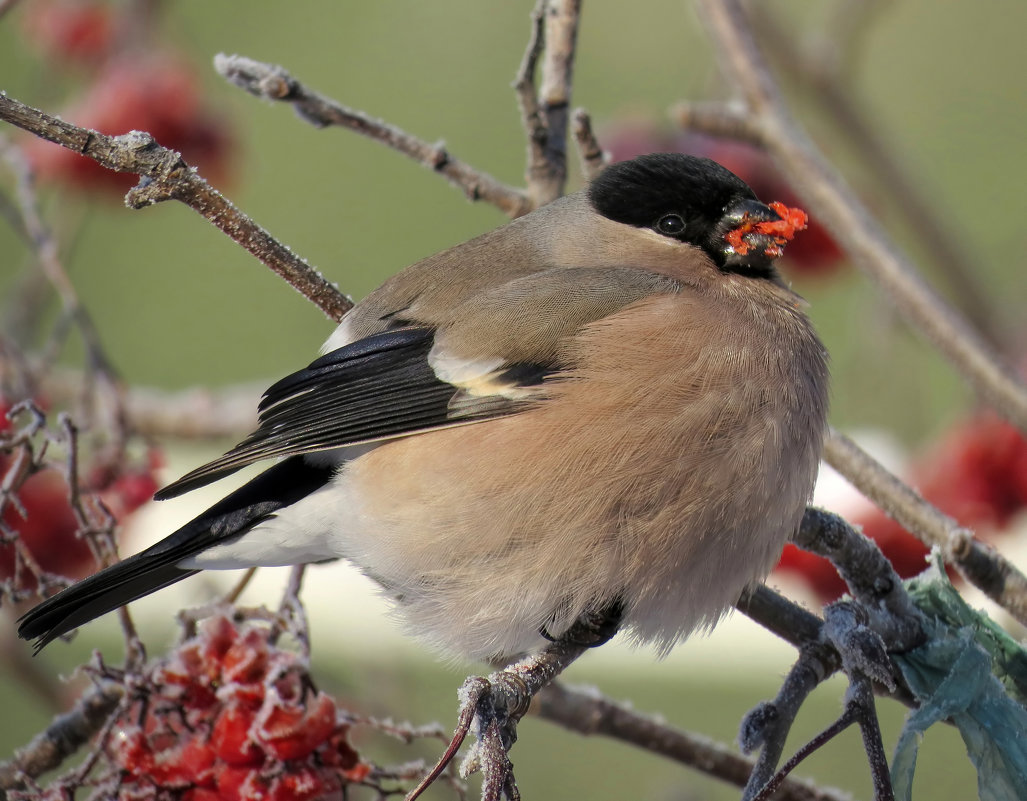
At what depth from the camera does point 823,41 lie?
8.91ft

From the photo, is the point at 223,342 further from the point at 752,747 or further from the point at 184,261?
the point at 752,747

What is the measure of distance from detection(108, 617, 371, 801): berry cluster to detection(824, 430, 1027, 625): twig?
0.74 meters

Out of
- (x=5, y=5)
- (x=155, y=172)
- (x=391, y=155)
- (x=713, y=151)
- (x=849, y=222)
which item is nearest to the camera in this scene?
(x=155, y=172)

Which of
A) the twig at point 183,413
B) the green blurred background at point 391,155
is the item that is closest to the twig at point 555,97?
the twig at point 183,413

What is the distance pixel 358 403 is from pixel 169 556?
0.31m

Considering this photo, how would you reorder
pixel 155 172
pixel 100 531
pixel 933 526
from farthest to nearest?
pixel 933 526
pixel 100 531
pixel 155 172

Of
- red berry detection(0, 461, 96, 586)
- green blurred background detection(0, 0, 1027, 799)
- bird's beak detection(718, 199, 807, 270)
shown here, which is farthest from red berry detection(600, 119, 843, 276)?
green blurred background detection(0, 0, 1027, 799)

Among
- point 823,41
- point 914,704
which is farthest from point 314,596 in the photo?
point 914,704

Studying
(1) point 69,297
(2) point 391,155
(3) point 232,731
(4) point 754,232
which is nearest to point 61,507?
(1) point 69,297

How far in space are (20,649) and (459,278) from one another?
3.78ft

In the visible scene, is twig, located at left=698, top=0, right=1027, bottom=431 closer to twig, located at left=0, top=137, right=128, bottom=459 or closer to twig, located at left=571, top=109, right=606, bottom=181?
twig, located at left=571, top=109, right=606, bottom=181

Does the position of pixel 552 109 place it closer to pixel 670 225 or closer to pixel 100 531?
pixel 670 225

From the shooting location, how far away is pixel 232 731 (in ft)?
4.39

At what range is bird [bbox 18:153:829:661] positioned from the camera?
1.50 m
